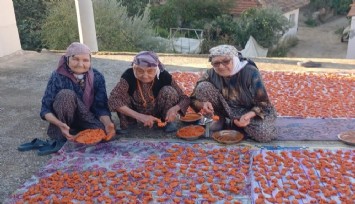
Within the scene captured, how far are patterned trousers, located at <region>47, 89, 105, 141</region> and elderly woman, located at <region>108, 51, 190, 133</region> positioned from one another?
219mm

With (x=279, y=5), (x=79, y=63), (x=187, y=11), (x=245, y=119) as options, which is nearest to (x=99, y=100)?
(x=79, y=63)

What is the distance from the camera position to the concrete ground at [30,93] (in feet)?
9.79

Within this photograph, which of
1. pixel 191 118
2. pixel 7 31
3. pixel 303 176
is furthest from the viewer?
pixel 7 31

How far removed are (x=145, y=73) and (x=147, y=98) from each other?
32 cm

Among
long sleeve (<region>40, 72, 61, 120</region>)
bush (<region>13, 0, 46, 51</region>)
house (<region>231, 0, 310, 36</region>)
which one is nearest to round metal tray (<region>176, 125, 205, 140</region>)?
long sleeve (<region>40, 72, 61, 120</region>)

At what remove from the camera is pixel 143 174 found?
108 inches

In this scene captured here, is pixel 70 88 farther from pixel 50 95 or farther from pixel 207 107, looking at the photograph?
pixel 207 107

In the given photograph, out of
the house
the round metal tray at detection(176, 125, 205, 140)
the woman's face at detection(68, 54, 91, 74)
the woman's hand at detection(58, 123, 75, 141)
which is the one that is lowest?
the round metal tray at detection(176, 125, 205, 140)

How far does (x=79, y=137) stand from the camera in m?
3.18

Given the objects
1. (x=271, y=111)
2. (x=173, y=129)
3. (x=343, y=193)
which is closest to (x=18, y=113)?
(x=173, y=129)

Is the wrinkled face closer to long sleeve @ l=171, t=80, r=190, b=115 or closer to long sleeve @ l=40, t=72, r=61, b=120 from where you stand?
long sleeve @ l=171, t=80, r=190, b=115

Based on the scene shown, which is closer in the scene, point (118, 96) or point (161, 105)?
point (118, 96)

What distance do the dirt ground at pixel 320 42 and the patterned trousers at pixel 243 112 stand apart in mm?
14838

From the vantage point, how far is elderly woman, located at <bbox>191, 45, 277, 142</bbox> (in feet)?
10.4
